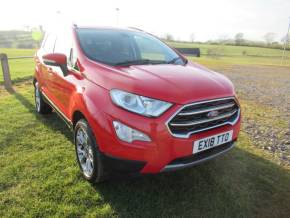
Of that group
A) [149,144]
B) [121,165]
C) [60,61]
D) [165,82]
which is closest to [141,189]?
[121,165]

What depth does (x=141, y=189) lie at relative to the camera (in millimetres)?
3170

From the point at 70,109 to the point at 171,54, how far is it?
1.68m

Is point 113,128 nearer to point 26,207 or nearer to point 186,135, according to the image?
point 186,135

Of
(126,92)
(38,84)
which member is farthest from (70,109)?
(38,84)

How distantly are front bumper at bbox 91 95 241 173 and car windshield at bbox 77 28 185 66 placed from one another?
3.18 feet

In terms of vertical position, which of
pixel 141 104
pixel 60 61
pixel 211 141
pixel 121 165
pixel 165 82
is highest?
pixel 60 61

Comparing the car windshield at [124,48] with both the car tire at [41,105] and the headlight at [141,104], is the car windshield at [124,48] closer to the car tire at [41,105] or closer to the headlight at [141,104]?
the headlight at [141,104]

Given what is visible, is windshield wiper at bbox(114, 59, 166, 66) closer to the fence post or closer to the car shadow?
the car shadow

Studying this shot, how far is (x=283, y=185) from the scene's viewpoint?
3.40m

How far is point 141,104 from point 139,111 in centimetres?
7

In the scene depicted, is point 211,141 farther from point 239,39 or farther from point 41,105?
point 239,39

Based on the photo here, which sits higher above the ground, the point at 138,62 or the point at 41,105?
the point at 138,62

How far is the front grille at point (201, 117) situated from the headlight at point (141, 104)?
140 millimetres

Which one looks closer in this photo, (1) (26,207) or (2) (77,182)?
(1) (26,207)
